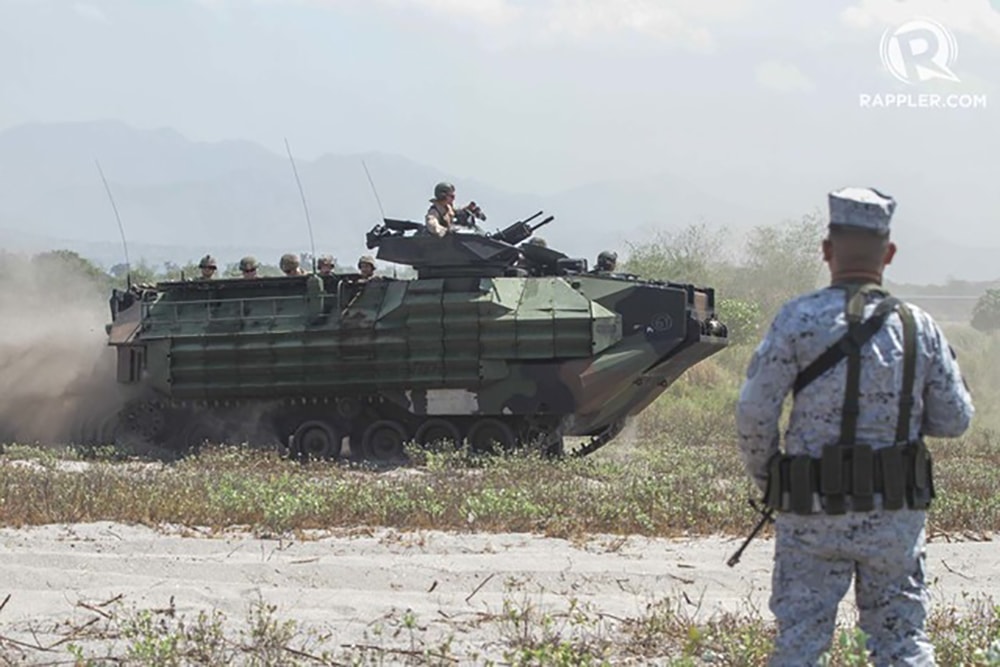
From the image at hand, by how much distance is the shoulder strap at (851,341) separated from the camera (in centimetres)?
480

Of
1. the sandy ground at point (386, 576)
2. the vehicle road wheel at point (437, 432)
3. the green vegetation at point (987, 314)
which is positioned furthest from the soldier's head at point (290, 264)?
the green vegetation at point (987, 314)

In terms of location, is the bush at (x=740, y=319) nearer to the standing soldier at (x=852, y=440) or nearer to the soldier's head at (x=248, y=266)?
the soldier's head at (x=248, y=266)

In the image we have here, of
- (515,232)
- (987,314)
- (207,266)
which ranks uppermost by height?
(515,232)

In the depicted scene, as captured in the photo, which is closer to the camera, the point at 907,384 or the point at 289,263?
the point at 907,384

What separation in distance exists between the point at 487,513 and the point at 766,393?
5775 mm

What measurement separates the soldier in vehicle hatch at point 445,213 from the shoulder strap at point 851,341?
11794 millimetres

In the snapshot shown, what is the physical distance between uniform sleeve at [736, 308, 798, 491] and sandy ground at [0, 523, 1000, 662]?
7.35 feet

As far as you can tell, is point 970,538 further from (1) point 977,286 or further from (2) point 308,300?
(1) point 977,286

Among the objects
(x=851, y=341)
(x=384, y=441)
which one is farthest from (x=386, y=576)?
(x=384, y=441)

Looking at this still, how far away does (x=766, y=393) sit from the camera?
4863 mm

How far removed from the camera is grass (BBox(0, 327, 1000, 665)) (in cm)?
633

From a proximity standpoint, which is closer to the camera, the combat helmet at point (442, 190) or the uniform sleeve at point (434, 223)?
the uniform sleeve at point (434, 223)

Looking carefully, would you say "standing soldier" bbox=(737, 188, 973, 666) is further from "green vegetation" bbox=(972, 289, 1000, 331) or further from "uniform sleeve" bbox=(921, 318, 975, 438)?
"green vegetation" bbox=(972, 289, 1000, 331)

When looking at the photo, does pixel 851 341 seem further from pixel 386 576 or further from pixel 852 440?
pixel 386 576
